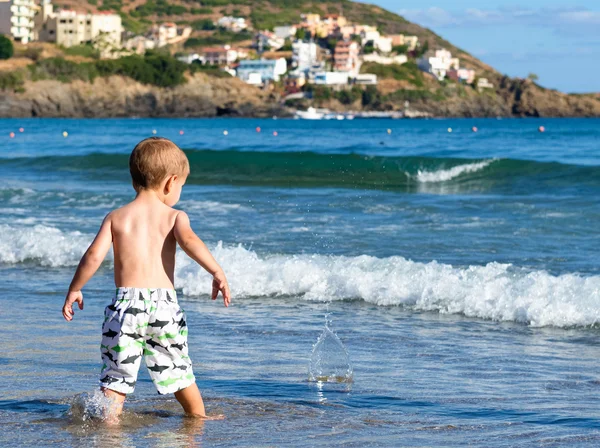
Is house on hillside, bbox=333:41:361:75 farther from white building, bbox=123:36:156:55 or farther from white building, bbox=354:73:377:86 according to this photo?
white building, bbox=123:36:156:55

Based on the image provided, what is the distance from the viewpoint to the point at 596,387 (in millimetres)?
4949

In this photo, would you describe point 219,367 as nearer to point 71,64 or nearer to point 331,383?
point 331,383

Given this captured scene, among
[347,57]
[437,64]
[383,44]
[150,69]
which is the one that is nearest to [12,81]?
[150,69]

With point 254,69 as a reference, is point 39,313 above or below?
below

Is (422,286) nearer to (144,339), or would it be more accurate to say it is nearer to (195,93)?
(144,339)

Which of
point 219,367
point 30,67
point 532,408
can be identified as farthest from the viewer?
point 30,67

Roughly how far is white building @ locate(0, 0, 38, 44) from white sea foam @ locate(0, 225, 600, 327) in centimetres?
13180

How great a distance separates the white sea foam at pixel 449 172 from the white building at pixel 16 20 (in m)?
117

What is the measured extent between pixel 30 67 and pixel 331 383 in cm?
11134

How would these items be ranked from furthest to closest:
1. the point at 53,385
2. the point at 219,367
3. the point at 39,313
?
the point at 39,313 < the point at 219,367 < the point at 53,385

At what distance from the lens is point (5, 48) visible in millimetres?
113750

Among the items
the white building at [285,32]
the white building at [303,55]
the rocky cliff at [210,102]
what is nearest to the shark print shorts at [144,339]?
the rocky cliff at [210,102]

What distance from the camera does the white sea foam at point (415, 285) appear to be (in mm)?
7148

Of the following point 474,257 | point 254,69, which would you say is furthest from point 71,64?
point 474,257
